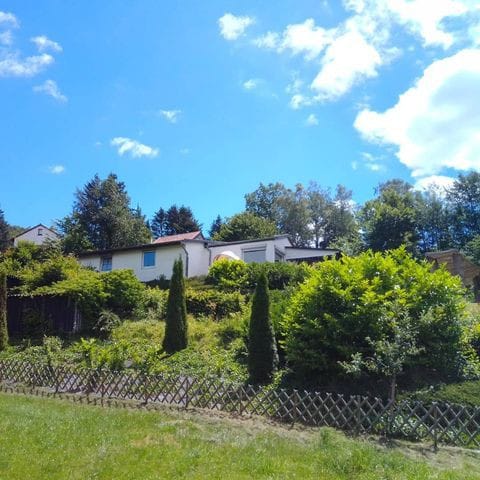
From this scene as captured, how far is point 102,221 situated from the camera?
46.6 meters

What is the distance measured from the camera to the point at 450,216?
4509 cm

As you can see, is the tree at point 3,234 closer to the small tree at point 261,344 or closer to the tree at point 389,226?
the tree at point 389,226

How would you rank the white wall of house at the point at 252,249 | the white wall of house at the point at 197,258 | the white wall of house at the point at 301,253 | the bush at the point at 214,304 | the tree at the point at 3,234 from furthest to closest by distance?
the tree at the point at 3,234 < the white wall of house at the point at 301,253 < the white wall of house at the point at 252,249 < the white wall of house at the point at 197,258 < the bush at the point at 214,304

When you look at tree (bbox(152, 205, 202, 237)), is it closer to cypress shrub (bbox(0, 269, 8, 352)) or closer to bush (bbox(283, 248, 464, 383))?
cypress shrub (bbox(0, 269, 8, 352))

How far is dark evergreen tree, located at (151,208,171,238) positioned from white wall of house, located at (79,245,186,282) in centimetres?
3066

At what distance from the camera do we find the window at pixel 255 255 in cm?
3122

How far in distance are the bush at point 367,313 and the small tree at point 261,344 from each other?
636mm

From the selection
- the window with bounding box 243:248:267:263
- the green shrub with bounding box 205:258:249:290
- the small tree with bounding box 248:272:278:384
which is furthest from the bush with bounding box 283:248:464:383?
Result: the window with bounding box 243:248:267:263

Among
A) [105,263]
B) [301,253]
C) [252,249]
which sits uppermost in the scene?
[252,249]

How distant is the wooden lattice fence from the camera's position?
7.11 m

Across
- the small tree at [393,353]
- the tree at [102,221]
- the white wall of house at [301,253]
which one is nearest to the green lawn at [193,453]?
the small tree at [393,353]

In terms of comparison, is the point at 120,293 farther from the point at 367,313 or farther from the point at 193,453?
the point at 193,453

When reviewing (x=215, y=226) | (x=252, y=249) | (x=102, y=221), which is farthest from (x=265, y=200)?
(x=252, y=249)

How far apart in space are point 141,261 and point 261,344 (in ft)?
70.9
